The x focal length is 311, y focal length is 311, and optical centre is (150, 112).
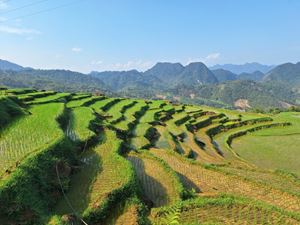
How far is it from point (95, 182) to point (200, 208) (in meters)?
3.53

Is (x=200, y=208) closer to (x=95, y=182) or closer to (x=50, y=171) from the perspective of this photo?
(x=95, y=182)

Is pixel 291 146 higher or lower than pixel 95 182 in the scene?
lower

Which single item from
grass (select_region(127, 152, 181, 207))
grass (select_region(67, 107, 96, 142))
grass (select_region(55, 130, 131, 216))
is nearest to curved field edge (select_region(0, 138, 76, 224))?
grass (select_region(55, 130, 131, 216))

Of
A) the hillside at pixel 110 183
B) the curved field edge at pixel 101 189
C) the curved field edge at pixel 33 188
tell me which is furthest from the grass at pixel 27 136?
the curved field edge at pixel 101 189

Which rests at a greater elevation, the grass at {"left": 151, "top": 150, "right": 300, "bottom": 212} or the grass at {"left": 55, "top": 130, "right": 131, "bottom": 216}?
the grass at {"left": 55, "top": 130, "right": 131, "bottom": 216}

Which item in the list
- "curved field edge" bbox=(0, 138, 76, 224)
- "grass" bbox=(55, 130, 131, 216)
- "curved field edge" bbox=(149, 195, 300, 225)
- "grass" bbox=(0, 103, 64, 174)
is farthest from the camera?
"grass" bbox=(0, 103, 64, 174)

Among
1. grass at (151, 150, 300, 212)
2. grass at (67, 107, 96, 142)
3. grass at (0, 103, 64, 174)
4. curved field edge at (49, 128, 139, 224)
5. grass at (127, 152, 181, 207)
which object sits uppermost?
grass at (0, 103, 64, 174)

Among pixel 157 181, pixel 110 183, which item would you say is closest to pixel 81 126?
pixel 157 181

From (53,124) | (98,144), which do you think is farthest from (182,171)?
(53,124)

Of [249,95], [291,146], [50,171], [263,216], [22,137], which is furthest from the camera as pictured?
[249,95]

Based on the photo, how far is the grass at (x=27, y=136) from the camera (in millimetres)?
10984

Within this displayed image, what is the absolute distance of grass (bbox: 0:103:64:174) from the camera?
11.0 metres

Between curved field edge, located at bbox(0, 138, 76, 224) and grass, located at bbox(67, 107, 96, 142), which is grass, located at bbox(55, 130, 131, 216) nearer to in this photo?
curved field edge, located at bbox(0, 138, 76, 224)

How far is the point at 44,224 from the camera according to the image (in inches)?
297
